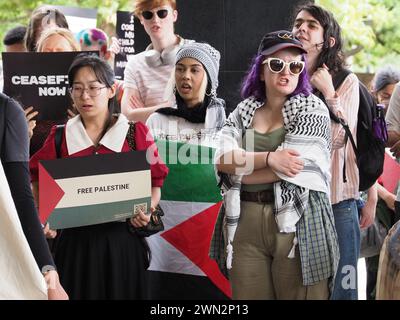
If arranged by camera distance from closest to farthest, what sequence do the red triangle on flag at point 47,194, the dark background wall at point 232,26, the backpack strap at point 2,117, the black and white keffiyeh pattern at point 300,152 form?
the backpack strap at point 2,117
the black and white keffiyeh pattern at point 300,152
the red triangle on flag at point 47,194
the dark background wall at point 232,26

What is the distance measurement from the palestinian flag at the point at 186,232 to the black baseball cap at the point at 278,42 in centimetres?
63

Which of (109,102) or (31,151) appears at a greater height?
(109,102)

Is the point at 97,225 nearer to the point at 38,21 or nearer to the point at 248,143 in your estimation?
the point at 248,143

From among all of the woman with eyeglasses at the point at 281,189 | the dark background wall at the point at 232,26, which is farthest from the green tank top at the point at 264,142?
the dark background wall at the point at 232,26

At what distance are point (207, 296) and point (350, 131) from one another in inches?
45.1

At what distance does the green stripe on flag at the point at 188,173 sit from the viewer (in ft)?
13.3

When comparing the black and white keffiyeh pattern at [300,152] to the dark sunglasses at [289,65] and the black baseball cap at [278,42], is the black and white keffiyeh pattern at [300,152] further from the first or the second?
the black baseball cap at [278,42]

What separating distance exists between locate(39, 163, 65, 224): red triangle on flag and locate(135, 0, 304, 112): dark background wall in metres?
0.97

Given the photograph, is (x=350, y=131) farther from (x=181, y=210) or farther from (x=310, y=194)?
(x=181, y=210)

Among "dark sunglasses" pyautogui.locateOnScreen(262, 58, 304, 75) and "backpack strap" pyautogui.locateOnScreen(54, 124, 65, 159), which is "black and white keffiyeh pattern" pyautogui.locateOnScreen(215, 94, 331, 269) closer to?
"dark sunglasses" pyautogui.locateOnScreen(262, 58, 304, 75)

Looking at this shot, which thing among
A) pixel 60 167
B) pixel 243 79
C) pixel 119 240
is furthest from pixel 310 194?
pixel 60 167

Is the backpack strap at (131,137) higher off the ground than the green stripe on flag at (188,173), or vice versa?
the backpack strap at (131,137)

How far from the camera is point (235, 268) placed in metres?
3.75

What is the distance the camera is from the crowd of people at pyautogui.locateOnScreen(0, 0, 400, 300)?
12.0 ft
